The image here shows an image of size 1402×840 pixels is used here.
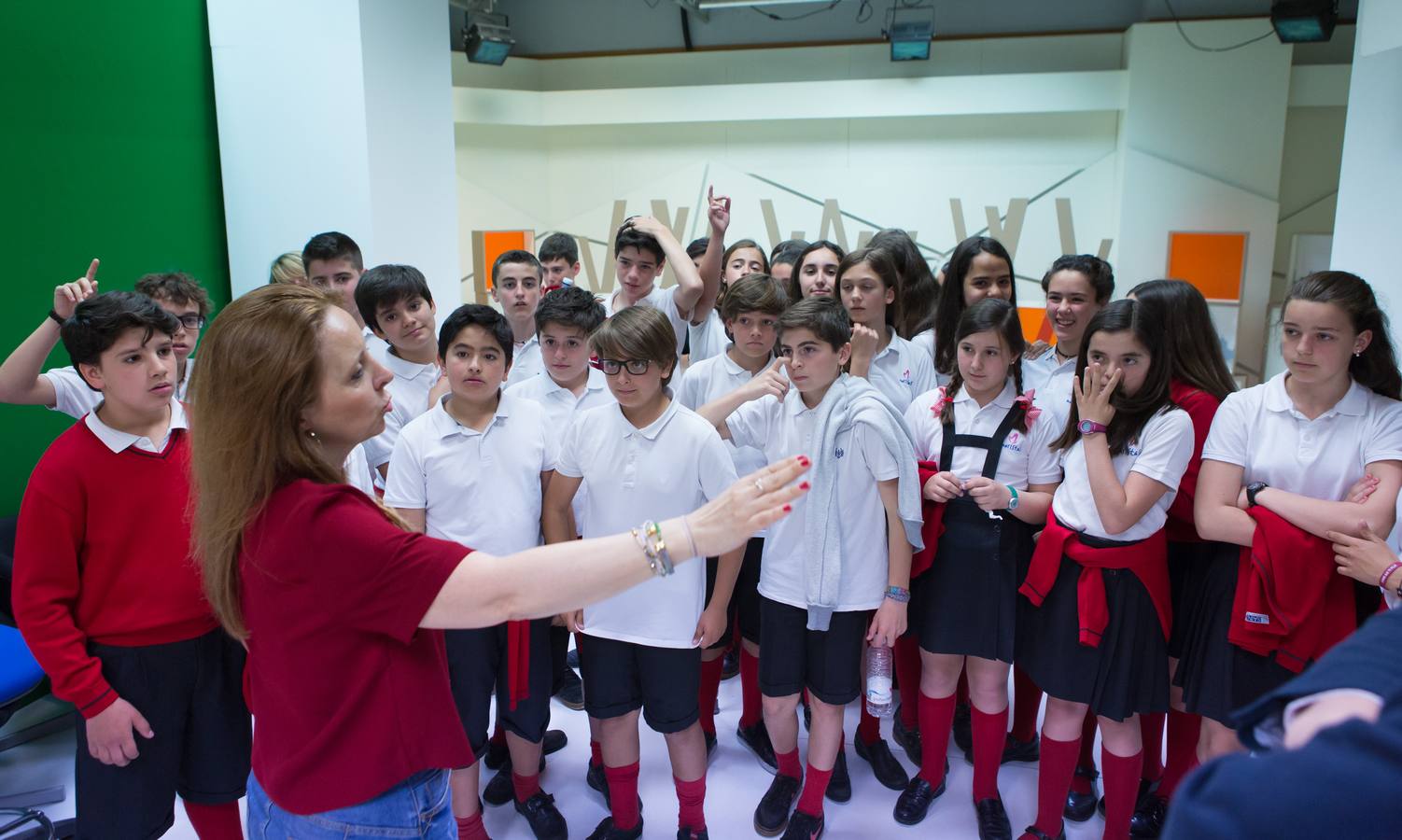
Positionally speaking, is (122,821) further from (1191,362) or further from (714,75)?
(714,75)

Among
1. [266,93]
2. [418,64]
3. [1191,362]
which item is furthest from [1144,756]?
[266,93]

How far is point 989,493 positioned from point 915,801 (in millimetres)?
1024

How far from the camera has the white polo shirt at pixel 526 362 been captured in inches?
136

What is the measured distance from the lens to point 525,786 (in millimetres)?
2607

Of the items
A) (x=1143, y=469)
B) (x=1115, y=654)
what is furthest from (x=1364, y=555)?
(x=1115, y=654)

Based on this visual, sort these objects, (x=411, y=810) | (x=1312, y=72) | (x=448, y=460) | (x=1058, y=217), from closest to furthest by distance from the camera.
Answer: (x=411, y=810) → (x=448, y=460) → (x=1312, y=72) → (x=1058, y=217)

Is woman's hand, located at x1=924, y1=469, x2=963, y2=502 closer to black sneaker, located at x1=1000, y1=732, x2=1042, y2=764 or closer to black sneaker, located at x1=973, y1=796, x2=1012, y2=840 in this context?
black sneaker, located at x1=973, y1=796, x2=1012, y2=840

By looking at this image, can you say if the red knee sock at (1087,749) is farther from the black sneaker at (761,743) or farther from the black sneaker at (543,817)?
the black sneaker at (543,817)

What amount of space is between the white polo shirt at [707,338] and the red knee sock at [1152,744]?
2.01 metres

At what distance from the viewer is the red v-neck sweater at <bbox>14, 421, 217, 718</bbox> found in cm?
184

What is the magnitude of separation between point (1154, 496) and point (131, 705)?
2.50m

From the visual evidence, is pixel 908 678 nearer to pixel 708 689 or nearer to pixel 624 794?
pixel 708 689

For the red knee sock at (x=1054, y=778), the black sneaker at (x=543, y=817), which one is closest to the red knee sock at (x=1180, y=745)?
the red knee sock at (x=1054, y=778)

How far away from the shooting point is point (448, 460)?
2361mm
